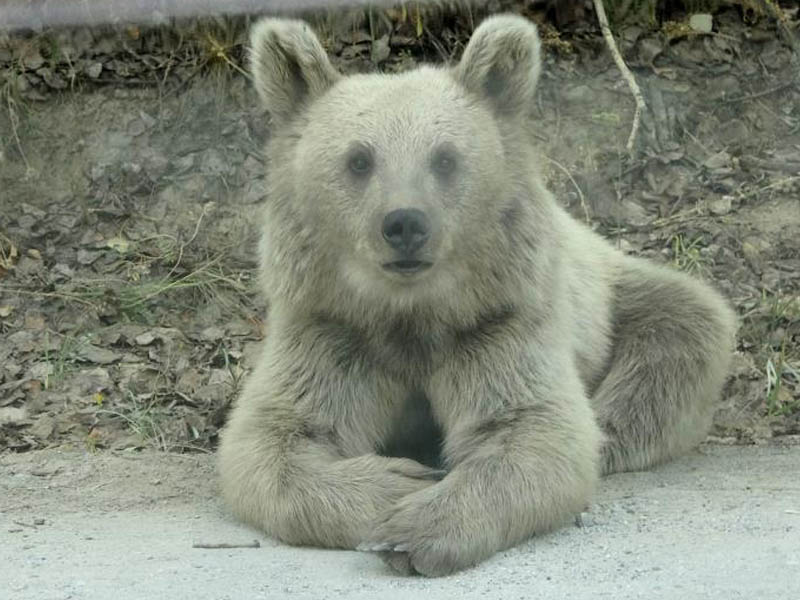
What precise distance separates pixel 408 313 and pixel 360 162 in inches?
25.5

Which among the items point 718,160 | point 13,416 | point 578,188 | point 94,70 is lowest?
point 13,416

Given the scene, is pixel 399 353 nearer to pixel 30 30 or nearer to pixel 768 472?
pixel 768 472

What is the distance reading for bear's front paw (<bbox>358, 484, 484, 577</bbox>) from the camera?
17.8 feet

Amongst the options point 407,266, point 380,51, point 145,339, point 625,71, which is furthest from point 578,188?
point 407,266

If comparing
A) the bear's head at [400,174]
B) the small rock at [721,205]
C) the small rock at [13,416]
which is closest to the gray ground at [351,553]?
the small rock at [13,416]

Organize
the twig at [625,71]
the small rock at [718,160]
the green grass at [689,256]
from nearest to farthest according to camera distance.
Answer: the green grass at [689,256] → the twig at [625,71] → the small rock at [718,160]

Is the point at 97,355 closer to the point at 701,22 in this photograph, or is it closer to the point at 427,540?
the point at 427,540

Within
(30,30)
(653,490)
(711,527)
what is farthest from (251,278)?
(711,527)

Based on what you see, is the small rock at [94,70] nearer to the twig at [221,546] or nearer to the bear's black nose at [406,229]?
the bear's black nose at [406,229]

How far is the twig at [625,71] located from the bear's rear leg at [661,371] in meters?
2.06

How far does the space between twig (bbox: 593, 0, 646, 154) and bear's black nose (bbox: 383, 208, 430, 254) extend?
13.3 ft

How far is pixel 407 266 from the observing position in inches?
231

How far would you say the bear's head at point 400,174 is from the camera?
19.6ft

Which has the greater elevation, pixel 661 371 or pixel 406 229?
pixel 406 229
